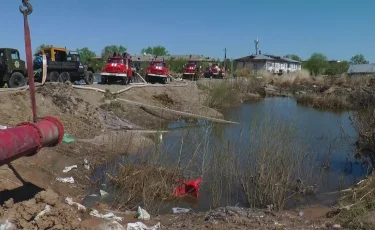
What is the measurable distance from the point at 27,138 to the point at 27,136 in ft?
0.09

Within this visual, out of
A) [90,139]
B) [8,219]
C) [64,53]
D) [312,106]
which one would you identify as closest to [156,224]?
[8,219]

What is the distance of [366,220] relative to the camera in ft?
21.2

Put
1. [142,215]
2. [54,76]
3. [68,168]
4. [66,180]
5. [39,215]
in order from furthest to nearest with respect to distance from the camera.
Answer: [54,76]
[68,168]
[66,180]
[142,215]
[39,215]

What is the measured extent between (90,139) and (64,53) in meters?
14.2

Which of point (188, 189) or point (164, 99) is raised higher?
point (164, 99)

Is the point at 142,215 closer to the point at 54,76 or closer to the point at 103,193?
the point at 103,193

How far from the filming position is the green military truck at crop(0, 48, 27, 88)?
2020cm

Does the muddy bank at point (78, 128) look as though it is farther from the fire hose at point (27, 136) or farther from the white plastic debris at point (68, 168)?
the fire hose at point (27, 136)

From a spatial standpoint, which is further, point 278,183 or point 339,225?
point 278,183

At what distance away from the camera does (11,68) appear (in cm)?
2044

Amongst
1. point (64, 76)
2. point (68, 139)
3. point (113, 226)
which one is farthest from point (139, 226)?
point (64, 76)

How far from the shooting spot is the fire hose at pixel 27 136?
4750mm

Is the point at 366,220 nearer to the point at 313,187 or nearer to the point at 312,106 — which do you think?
the point at 313,187

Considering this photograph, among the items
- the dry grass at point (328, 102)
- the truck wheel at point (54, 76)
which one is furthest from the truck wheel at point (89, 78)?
the dry grass at point (328, 102)
